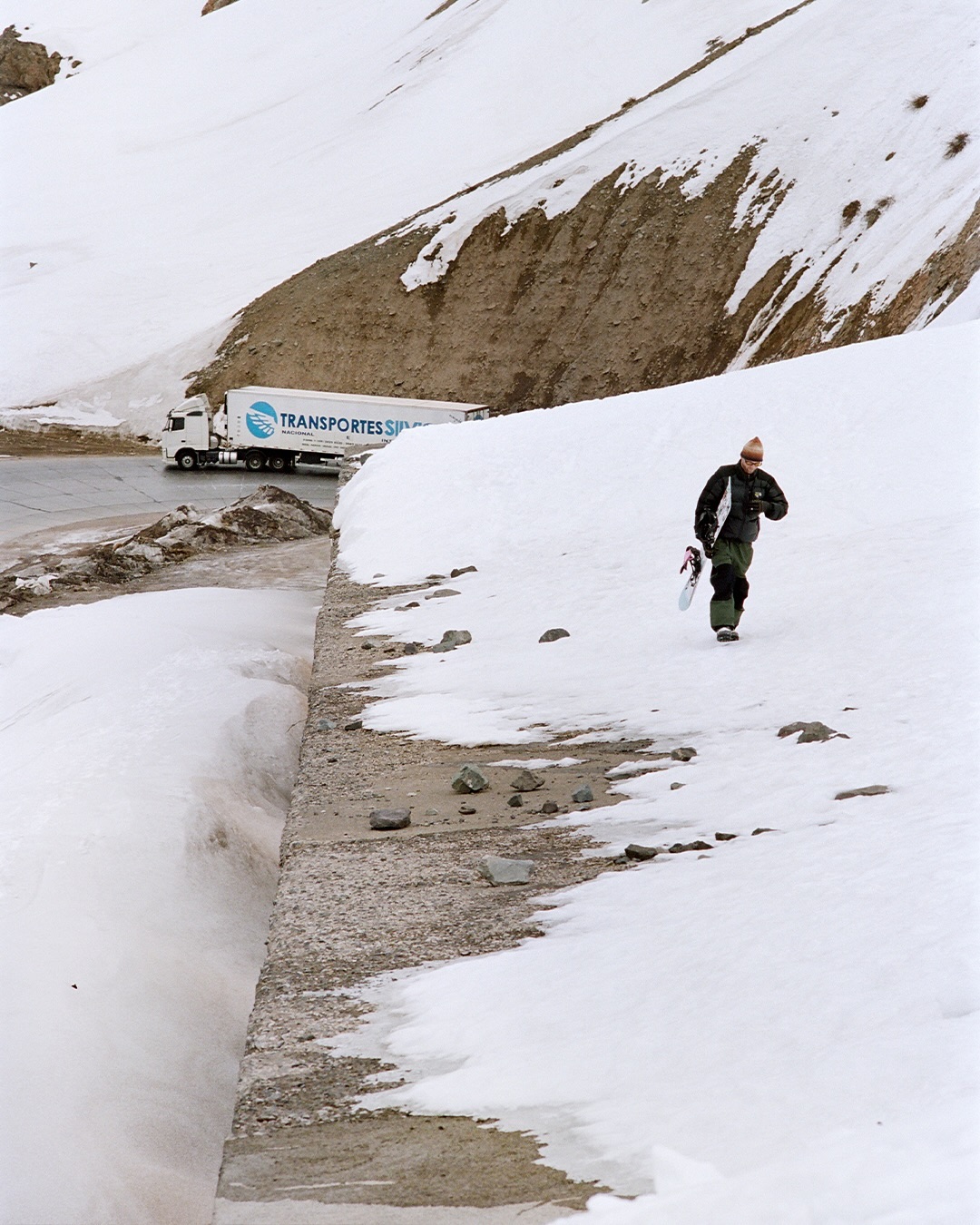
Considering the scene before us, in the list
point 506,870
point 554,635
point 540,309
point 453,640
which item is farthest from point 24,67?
point 506,870

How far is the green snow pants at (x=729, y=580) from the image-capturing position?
30.0ft

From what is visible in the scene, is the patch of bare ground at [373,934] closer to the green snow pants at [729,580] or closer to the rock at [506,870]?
the rock at [506,870]

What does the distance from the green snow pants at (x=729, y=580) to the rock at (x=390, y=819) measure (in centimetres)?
355

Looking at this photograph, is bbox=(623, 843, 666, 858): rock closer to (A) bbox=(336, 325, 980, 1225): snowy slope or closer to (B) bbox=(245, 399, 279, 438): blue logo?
(A) bbox=(336, 325, 980, 1225): snowy slope

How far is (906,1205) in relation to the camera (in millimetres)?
2777

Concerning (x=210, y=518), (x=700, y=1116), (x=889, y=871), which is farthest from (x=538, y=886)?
(x=210, y=518)

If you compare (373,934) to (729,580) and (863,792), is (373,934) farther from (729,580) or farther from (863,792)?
(729,580)

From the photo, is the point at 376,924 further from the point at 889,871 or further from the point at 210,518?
the point at 210,518

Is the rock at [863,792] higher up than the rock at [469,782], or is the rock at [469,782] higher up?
the rock at [863,792]

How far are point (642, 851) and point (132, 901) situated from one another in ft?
10.3

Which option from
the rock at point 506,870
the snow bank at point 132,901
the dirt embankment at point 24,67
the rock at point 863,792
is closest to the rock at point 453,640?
the snow bank at point 132,901

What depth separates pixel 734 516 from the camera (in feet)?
29.8

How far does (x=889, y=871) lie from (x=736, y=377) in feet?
44.5

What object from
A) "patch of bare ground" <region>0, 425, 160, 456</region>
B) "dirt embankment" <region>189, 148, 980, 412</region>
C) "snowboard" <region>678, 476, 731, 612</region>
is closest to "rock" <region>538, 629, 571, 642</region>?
"snowboard" <region>678, 476, 731, 612</region>
